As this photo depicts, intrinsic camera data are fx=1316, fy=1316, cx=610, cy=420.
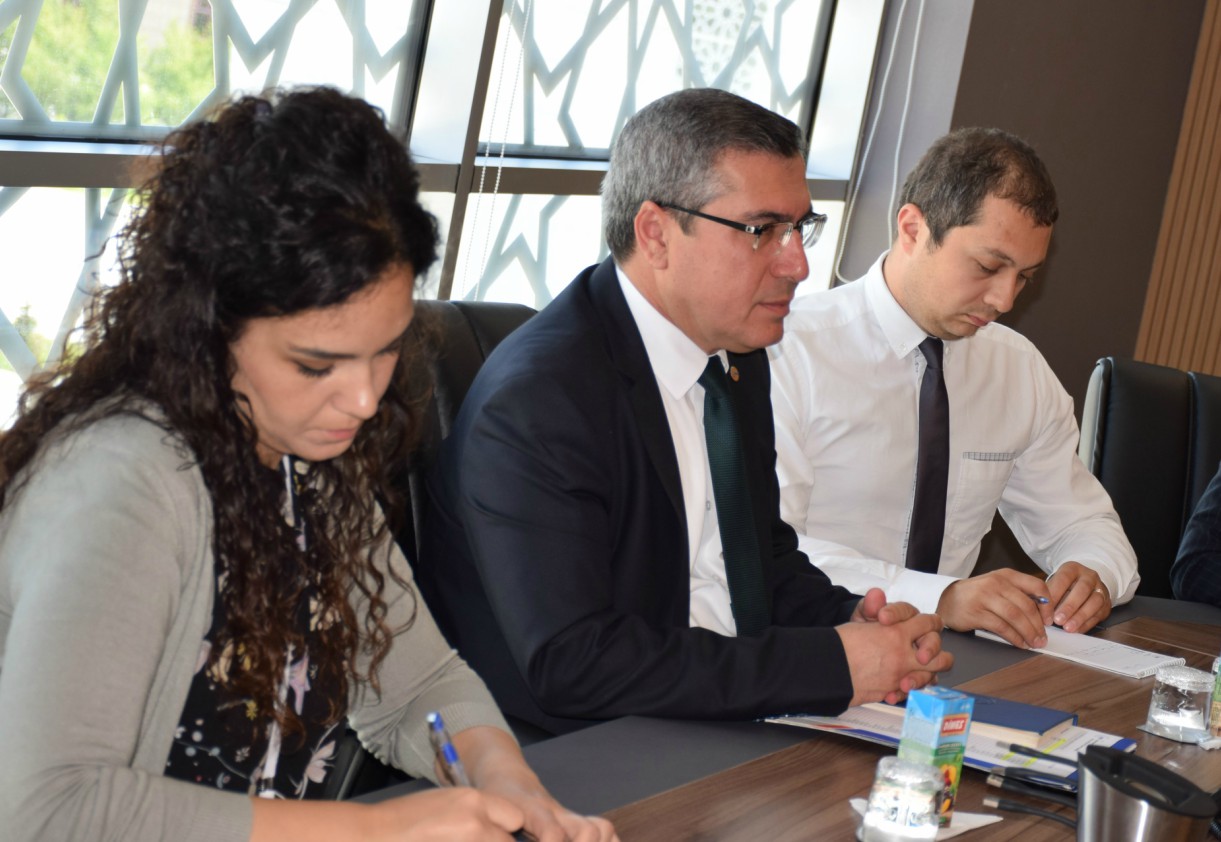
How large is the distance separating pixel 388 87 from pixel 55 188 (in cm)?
81

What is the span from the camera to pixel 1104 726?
63.0 inches

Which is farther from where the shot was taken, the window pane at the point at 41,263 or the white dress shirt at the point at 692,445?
the window pane at the point at 41,263

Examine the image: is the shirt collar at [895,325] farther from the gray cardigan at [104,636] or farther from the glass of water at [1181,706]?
the gray cardigan at [104,636]

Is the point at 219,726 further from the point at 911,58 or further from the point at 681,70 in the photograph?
the point at 911,58

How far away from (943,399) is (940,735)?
1381 mm

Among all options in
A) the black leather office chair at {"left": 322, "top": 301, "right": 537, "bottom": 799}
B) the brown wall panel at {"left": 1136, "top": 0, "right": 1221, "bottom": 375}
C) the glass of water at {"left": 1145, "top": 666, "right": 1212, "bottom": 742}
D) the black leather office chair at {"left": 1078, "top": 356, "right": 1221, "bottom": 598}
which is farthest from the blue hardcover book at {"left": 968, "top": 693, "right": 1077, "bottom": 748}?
the brown wall panel at {"left": 1136, "top": 0, "right": 1221, "bottom": 375}

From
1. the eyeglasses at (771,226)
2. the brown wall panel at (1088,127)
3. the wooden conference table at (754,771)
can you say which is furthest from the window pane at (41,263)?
the brown wall panel at (1088,127)

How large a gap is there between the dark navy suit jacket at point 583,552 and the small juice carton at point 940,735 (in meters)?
0.25

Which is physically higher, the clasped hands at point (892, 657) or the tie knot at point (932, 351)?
the tie knot at point (932, 351)

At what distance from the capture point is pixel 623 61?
3.43 meters

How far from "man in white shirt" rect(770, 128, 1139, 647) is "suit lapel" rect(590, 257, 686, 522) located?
2.18 ft

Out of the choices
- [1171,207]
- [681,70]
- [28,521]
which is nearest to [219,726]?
[28,521]

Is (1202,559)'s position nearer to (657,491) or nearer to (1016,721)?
(1016,721)

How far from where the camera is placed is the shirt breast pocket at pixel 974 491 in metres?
2.61
